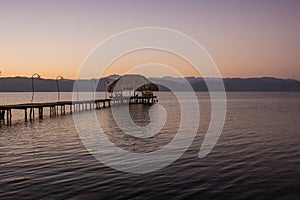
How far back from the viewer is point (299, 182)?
1320 cm

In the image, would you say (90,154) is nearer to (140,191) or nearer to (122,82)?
(140,191)

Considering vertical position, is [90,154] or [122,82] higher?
[122,82]

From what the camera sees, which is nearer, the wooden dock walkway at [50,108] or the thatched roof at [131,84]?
the wooden dock walkway at [50,108]

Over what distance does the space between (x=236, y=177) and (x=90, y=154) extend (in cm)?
890

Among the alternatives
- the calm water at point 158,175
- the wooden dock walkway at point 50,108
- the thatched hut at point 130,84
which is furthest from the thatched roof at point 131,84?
the calm water at point 158,175

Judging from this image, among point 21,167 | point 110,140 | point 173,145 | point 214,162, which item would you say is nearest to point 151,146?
point 173,145

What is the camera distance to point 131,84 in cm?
9006

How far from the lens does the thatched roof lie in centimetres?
8817

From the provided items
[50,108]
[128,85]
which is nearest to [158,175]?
[50,108]

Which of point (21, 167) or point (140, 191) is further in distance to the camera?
point (21, 167)

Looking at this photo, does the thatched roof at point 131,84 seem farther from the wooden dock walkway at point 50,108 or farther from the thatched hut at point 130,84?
the wooden dock walkway at point 50,108

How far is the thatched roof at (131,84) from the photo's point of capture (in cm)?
8817

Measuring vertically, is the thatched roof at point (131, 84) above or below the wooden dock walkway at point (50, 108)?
above

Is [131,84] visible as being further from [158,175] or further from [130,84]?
[158,175]
